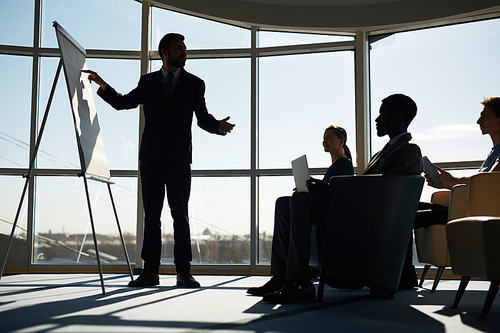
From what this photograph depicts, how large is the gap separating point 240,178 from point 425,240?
8.15ft

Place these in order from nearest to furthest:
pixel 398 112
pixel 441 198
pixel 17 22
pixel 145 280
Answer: pixel 398 112 < pixel 145 280 < pixel 441 198 < pixel 17 22

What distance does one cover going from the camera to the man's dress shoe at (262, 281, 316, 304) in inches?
93.4

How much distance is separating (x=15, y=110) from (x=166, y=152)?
9.57ft

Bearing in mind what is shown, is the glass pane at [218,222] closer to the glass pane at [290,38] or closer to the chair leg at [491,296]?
the glass pane at [290,38]

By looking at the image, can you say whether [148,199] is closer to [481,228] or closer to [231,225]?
[231,225]

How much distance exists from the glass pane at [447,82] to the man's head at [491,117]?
181 cm

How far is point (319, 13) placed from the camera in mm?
5426

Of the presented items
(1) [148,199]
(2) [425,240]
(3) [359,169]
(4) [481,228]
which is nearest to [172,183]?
(1) [148,199]

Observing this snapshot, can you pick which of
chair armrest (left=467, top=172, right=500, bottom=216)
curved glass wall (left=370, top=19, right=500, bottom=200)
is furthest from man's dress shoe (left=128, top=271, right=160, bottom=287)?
curved glass wall (left=370, top=19, right=500, bottom=200)

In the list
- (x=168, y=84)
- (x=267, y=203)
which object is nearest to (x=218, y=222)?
(x=267, y=203)

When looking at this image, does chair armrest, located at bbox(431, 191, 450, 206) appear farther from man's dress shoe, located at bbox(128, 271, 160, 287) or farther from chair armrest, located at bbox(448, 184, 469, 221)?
man's dress shoe, located at bbox(128, 271, 160, 287)

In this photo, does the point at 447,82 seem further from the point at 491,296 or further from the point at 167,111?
the point at 491,296

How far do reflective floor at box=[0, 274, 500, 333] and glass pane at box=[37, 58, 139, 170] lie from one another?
8.27 ft

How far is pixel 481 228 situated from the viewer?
198cm
